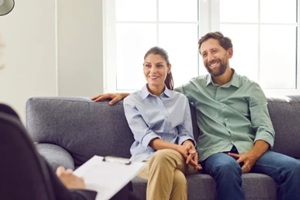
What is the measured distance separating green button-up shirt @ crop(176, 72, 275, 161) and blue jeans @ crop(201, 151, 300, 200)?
152 mm

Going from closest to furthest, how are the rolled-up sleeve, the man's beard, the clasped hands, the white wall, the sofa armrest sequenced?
the sofa armrest
the clasped hands
the rolled-up sleeve
the man's beard
the white wall

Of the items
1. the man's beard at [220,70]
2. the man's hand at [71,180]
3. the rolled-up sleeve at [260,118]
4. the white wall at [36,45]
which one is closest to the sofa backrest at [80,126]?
the white wall at [36,45]

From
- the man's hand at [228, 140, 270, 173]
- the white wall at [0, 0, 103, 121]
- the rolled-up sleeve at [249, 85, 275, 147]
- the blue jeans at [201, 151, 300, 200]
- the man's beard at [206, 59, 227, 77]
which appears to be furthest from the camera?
the white wall at [0, 0, 103, 121]

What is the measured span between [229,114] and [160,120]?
46cm

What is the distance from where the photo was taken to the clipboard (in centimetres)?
113

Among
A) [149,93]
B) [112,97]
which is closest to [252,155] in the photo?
[149,93]

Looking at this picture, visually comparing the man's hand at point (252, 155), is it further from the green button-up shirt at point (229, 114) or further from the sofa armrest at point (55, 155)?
the sofa armrest at point (55, 155)

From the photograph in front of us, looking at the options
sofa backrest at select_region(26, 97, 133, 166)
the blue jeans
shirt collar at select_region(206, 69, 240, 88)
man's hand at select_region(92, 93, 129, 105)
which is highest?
shirt collar at select_region(206, 69, 240, 88)

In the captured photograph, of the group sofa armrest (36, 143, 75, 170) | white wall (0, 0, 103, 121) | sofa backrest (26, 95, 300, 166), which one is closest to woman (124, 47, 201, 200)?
sofa backrest (26, 95, 300, 166)

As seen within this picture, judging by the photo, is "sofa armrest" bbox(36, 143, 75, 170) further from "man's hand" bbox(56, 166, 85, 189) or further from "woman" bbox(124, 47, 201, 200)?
"man's hand" bbox(56, 166, 85, 189)

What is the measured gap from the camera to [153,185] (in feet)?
6.73

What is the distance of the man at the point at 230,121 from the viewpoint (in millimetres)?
2350

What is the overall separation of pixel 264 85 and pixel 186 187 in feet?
6.07

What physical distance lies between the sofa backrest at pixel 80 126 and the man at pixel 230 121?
10cm
